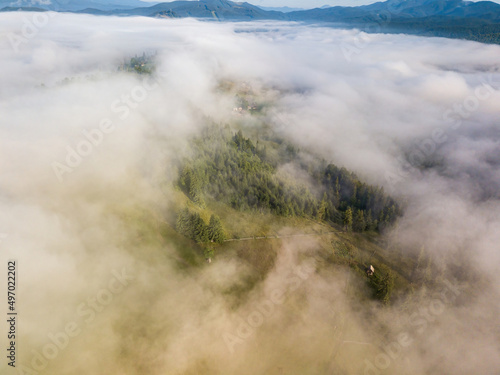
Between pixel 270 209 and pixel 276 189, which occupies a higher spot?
pixel 276 189

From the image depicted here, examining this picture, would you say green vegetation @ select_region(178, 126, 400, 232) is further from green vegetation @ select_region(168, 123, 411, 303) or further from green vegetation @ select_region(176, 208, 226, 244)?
green vegetation @ select_region(176, 208, 226, 244)

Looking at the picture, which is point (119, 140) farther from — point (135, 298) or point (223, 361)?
point (223, 361)

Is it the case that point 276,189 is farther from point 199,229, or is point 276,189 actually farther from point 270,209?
point 199,229

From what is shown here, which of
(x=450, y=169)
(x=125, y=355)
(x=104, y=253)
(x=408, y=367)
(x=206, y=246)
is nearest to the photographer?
(x=125, y=355)

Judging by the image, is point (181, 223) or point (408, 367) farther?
point (181, 223)

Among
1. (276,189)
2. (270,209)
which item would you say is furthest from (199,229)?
(276,189)

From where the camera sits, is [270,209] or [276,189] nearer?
[270,209]

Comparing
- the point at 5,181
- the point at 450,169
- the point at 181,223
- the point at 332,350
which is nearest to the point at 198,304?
the point at 181,223

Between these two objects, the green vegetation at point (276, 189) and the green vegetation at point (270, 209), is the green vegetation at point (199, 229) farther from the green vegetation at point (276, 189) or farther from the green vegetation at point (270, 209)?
the green vegetation at point (276, 189)

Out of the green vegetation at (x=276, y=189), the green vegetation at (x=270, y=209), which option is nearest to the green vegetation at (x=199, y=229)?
the green vegetation at (x=270, y=209)

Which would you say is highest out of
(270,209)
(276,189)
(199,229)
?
(276,189)

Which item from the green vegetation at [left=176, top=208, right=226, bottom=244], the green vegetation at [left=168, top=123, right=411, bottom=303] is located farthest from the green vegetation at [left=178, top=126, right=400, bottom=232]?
the green vegetation at [left=176, top=208, right=226, bottom=244]
